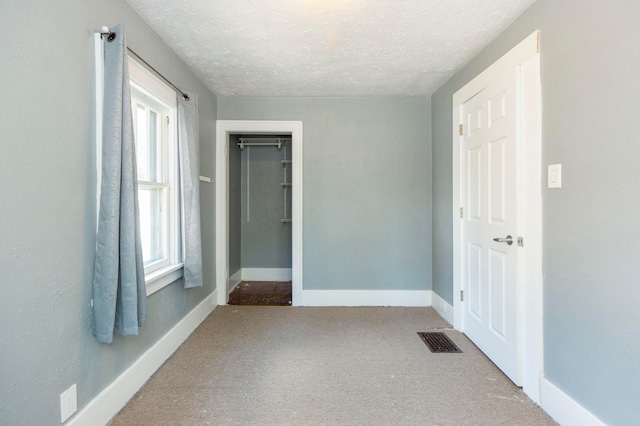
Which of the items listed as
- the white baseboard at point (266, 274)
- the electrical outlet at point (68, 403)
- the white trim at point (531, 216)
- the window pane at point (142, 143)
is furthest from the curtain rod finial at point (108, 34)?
the white baseboard at point (266, 274)

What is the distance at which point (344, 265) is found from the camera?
358cm

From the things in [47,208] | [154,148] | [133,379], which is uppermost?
[154,148]

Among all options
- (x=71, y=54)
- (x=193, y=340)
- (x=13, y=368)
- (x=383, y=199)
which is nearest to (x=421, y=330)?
(x=383, y=199)

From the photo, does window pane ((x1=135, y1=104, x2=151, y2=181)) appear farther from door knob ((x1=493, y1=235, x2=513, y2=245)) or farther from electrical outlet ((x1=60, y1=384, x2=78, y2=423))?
door knob ((x1=493, y1=235, x2=513, y2=245))

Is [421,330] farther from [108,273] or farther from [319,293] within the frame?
[108,273]

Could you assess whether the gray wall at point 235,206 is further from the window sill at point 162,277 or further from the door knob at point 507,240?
the door knob at point 507,240

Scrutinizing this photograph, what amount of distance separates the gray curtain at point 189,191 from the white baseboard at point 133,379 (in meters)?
0.43

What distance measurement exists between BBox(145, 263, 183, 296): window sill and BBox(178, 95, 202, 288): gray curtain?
2.9 inches

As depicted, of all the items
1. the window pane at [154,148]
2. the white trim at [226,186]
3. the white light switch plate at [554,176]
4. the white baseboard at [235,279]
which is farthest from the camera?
the white baseboard at [235,279]

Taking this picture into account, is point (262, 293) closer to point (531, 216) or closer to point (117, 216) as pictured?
point (117, 216)

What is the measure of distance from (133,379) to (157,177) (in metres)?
1.40

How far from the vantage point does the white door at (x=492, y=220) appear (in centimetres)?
203

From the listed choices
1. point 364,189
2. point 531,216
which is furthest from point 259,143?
point 531,216

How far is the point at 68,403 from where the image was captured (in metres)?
1.42
